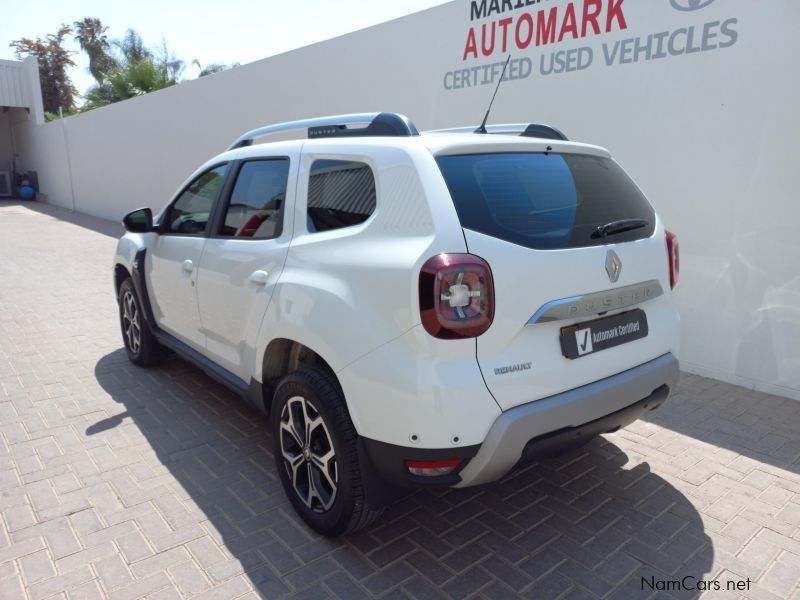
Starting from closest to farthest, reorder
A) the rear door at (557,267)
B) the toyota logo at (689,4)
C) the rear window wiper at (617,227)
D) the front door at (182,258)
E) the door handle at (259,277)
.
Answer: the rear door at (557,267)
the rear window wiper at (617,227)
the door handle at (259,277)
the front door at (182,258)
the toyota logo at (689,4)

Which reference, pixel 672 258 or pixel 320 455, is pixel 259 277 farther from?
pixel 672 258

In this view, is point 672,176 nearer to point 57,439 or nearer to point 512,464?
point 512,464

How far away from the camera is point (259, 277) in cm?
300

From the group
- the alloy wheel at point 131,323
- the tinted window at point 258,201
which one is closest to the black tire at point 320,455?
the tinted window at point 258,201

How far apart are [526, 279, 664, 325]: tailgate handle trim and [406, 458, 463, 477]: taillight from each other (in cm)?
61

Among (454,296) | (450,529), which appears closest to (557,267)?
(454,296)

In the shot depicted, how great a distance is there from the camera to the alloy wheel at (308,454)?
2629 millimetres

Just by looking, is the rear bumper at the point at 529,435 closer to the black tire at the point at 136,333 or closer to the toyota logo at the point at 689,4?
the black tire at the point at 136,333

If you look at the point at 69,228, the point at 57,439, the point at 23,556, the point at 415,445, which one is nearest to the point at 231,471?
the point at 23,556

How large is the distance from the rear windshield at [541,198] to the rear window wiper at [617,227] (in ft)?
0.05

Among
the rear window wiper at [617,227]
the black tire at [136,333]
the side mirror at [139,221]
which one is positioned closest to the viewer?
the rear window wiper at [617,227]

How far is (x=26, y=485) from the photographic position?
10.6 feet

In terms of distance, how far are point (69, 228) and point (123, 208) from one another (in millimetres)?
1485

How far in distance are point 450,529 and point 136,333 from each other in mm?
3363
